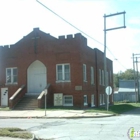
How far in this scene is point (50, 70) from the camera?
2970 cm

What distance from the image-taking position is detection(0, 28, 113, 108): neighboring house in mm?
28609

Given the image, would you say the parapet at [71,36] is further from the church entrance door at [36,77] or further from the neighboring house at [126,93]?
the neighboring house at [126,93]

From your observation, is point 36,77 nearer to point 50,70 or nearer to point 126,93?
point 50,70

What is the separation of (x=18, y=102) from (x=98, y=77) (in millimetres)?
11323

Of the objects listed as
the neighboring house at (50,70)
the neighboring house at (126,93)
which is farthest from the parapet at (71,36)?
the neighboring house at (126,93)

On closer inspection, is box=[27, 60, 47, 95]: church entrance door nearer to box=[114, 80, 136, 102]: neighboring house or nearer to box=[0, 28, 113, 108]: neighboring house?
box=[0, 28, 113, 108]: neighboring house

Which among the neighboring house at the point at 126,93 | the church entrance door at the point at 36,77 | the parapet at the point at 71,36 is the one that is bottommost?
the neighboring house at the point at 126,93

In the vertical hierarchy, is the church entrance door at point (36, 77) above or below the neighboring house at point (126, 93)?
above

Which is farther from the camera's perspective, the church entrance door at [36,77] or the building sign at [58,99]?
the church entrance door at [36,77]

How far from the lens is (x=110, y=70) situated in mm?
44438

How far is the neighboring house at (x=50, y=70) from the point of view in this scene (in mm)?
28609

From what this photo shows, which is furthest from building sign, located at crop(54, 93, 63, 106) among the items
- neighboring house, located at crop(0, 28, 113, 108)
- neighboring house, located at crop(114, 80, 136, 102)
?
neighboring house, located at crop(114, 80, 136, 102)

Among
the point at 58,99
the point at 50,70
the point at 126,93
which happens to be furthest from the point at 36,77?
the point at 126,93

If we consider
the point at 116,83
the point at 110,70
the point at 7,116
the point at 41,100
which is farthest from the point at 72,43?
the point at 116,83
